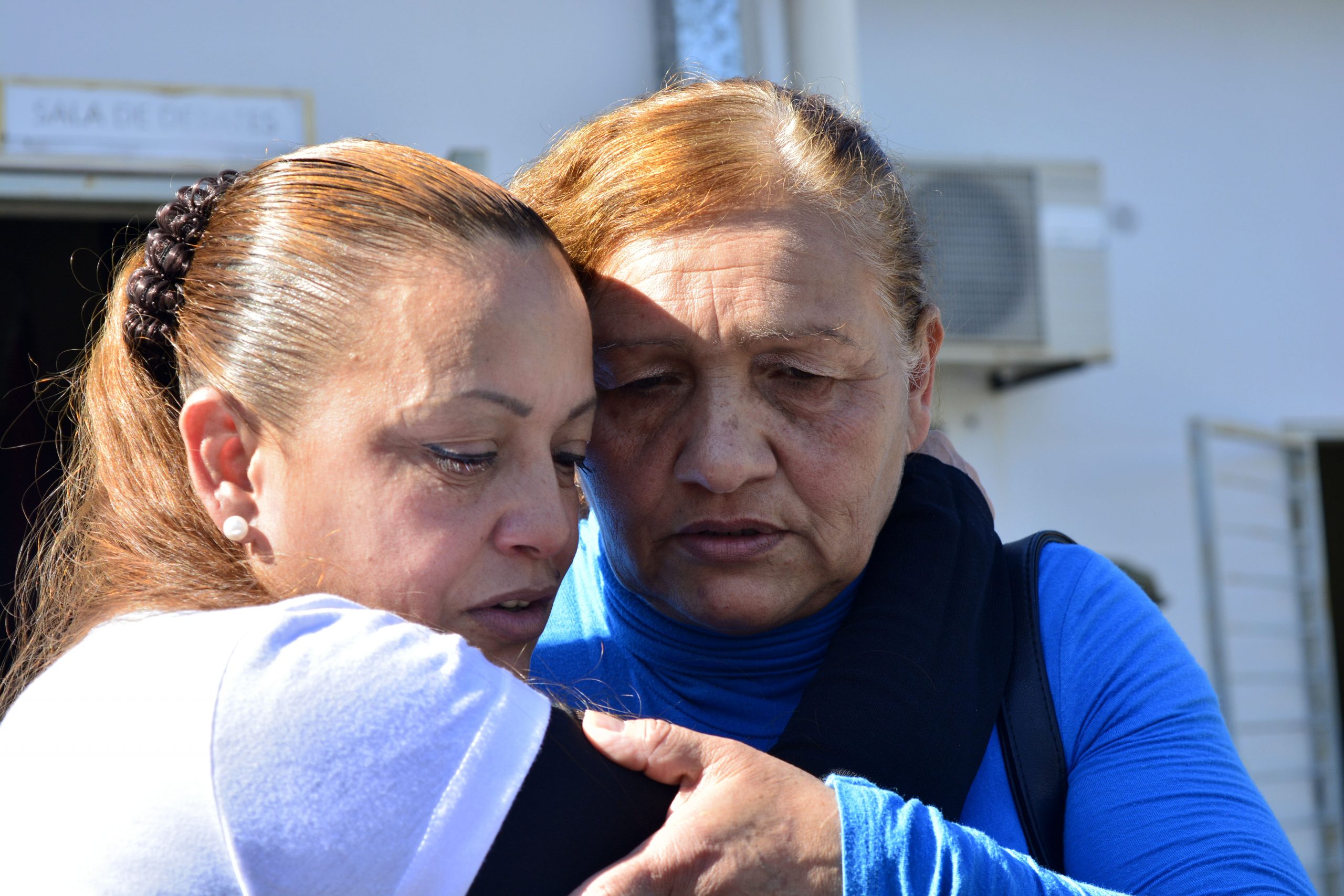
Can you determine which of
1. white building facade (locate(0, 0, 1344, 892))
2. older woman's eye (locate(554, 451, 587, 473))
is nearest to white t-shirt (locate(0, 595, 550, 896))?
older woman's eye (locate(554, 451, 587, 473))

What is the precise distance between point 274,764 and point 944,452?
4.40ft

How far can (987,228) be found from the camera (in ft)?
16.4

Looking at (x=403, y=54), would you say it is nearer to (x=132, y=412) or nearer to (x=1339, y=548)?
(x=132, y=412)

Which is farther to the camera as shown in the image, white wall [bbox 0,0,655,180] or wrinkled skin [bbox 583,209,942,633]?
white wall [bbox 0,0,655,180]

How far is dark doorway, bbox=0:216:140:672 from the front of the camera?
15.2 ft

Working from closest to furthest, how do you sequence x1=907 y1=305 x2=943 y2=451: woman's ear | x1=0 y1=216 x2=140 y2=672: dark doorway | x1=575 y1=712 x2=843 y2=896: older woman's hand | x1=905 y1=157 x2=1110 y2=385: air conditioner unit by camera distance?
x1=575 y1=712 x2=843 y2=896: older woman's hand < x1=907 y1=305 x2=943 y2=451: woman's ear < x1=0 y1=216 x2=140 y2=672: dark doorway < x1=905 y1=157 x2=1110 y2=385: air conditioner unit

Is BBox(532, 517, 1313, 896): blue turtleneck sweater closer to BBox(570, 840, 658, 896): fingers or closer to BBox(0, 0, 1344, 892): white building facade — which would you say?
BBox(570, 840, 658, 896): fingers

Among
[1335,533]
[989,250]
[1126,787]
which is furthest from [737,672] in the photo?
[1335,533]

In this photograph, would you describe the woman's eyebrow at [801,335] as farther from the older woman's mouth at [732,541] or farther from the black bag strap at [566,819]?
the black bag strap at [566,819]

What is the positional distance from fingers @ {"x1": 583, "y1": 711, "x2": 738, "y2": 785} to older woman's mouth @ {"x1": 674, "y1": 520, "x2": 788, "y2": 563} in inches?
22.0

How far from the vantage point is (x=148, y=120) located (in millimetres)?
3975

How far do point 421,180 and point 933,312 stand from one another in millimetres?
838

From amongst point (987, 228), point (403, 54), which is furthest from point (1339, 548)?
point (403, 54)

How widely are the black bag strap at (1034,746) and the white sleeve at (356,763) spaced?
2.32 ft
